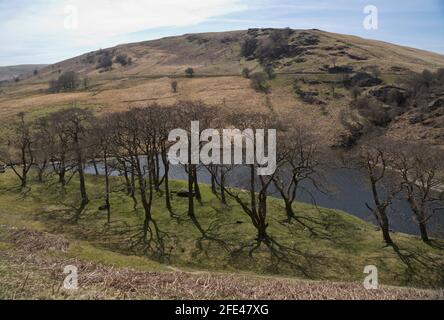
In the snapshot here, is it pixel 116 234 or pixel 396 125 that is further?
pixel 396 125

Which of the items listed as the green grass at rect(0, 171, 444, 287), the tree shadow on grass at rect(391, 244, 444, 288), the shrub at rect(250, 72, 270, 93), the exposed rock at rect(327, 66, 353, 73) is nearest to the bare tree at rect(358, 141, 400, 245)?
the green grass at rect(0, 171, 444, 287)

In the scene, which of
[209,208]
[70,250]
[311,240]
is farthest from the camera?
[209,208]

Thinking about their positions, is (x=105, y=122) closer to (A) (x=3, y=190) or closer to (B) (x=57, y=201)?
(B) (x=57, y=201)

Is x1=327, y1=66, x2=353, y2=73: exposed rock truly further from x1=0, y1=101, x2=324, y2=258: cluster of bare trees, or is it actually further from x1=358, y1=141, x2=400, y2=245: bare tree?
x1=358, y1=141, x2=400, y2=245: bare tree

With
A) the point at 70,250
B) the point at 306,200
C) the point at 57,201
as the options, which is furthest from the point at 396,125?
the point at 70,250

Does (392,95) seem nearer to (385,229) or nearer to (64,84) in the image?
(385,229)
